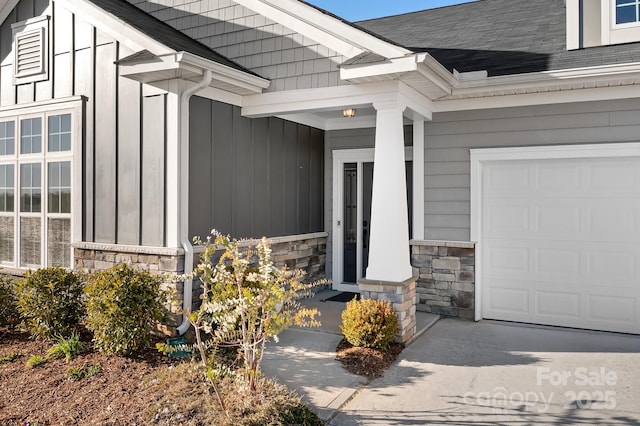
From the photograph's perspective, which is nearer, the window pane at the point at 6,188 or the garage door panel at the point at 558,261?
the garage door panel at the point at 558,261

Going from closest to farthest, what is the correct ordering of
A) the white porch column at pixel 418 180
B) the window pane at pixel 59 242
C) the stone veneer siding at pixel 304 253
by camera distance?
1. the window pane at pixel 59 242
2. the white porch column at pixel 418 180
3. the stone veneer siding at pixel 304 253

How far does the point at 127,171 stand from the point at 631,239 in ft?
19.5

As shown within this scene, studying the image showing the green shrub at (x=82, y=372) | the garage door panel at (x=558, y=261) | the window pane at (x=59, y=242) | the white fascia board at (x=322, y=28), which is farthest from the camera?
Answer: the window pane at (x=59, y=242)

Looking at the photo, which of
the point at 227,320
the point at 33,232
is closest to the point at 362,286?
the point at 227,320

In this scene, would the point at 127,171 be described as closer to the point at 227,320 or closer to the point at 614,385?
the point at 227,320

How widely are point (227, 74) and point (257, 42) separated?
1.03 meters

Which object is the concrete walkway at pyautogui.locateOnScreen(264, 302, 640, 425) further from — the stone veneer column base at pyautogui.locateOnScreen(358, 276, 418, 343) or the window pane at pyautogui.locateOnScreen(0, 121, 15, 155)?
the window pane at pyautogui.locateOnScreen(0, 121, 15, 155)

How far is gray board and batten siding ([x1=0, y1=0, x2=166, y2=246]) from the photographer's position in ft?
19.2

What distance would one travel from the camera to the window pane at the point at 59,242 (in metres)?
6.72

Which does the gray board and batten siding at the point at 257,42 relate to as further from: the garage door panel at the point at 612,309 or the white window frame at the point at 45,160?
the garage door panel at the point at 612,309

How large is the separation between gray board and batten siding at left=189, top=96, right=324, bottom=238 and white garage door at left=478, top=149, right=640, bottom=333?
266 cm

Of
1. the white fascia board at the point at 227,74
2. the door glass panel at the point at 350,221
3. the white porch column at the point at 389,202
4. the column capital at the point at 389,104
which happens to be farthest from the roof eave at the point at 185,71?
the door glass panel at the point at 350,221

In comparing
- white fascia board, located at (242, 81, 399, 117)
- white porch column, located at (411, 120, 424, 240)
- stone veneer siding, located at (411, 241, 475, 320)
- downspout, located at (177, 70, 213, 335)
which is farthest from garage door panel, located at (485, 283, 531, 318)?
downspout, located at (177, 70, 213, 335)

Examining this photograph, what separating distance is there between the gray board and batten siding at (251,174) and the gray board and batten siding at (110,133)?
431mm
